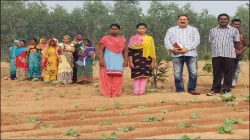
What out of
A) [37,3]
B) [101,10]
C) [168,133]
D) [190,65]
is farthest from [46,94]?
[37,3]

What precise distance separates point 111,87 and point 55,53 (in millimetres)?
3391

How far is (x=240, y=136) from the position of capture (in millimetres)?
4004

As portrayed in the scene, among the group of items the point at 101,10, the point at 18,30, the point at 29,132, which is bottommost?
the point at 29,132

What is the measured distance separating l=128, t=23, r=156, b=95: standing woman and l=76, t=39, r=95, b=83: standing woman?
2585 millimetres

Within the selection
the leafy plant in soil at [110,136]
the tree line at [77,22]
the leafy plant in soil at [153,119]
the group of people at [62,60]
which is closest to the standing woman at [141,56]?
the leafy plant in soil at [153,119]

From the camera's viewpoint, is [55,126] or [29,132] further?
[55,126]

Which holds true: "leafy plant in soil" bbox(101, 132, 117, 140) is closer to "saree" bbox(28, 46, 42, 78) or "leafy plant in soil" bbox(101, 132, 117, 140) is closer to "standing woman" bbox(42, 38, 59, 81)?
"standing woman" bbox(42, 38, 59, 81)

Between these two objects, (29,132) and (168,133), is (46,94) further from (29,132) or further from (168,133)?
(168,133)

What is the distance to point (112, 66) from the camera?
732 cm

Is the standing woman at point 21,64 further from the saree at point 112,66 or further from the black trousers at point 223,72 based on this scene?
the black trousers at point 223,72

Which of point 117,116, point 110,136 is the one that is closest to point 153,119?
point 117,116

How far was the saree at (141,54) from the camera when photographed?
7316mm

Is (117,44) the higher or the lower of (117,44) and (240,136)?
the higher

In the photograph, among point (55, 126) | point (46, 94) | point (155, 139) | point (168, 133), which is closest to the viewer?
point (155, 139)
